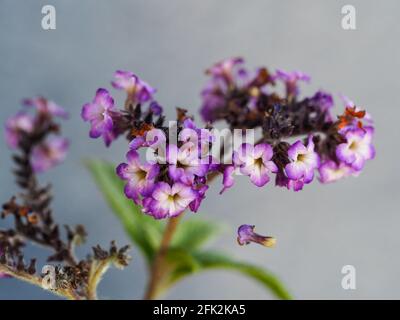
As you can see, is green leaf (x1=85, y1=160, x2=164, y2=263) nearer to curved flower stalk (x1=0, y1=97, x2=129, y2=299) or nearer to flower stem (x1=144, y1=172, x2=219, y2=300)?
flower stem (x1=144, y1=172, x2=219, y2=300)

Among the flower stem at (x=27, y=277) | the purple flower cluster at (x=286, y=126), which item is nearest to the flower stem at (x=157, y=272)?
the purple flower cluster at (x=286, y=126)

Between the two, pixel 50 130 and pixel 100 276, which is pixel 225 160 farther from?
pixel 50 130

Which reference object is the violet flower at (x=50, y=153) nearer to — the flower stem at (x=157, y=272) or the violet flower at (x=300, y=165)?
the flower stem at (x=157, y=272)

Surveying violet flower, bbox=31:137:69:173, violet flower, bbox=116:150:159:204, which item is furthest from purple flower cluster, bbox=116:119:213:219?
violet flower, bbox=31:137:69:173

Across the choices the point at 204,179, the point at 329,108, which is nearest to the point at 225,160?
the point at 204,179

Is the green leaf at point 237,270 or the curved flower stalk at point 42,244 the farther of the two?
the green leaf at point 237,270

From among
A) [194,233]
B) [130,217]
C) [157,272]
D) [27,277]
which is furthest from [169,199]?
[194,233]
